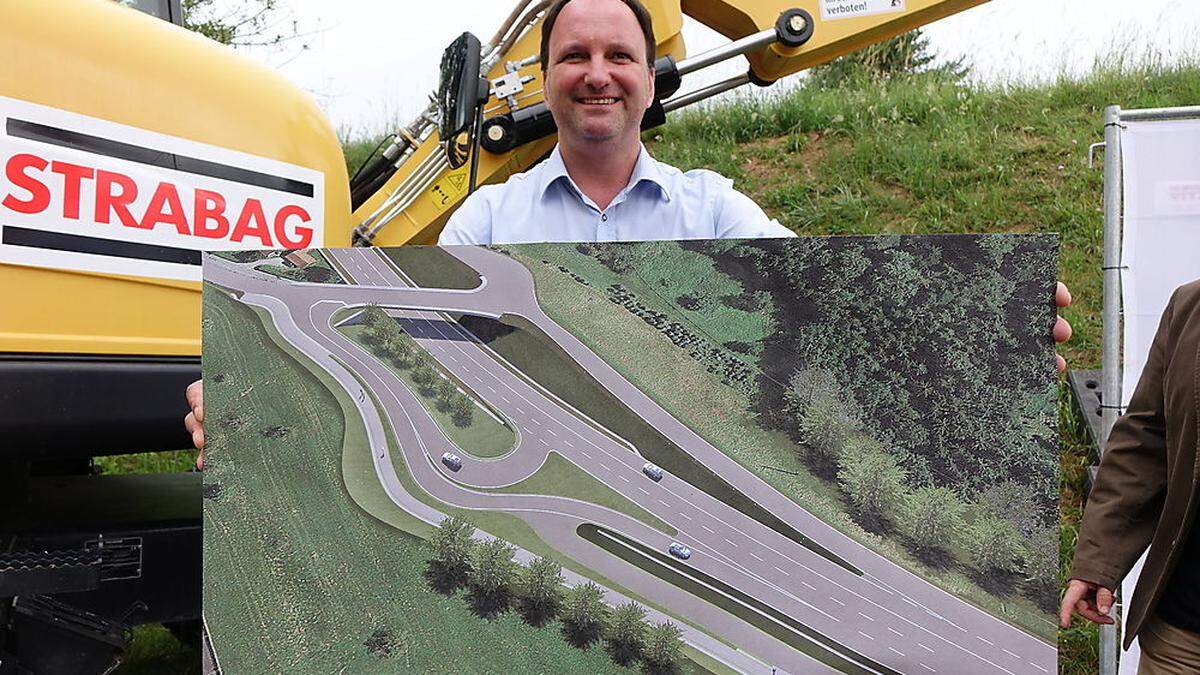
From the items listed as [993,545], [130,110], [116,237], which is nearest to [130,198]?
[116,237]

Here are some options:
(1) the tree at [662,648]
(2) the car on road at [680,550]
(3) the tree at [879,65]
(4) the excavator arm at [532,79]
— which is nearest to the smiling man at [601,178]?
(2) the car on road at [680,550]

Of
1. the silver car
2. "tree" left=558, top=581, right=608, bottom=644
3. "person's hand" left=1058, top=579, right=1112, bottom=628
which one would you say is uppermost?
the silver car

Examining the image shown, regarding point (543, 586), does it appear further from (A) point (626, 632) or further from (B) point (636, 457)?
(B) point (636, 457)

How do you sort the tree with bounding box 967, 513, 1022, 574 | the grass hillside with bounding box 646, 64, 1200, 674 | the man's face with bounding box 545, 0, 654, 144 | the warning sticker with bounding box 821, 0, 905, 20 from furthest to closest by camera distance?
the grass hillside with bounding box 646, 64, 1200, 674 < the warning sticker with bounding box 821, 0, 905, 20 < the man's face with bounding box 545, 0, 654, 144 < the tree with bounding box 967, 513, 1022, 574

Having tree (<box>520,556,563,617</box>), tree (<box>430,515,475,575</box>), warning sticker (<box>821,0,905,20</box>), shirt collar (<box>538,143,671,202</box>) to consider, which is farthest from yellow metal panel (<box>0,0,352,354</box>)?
warning sticker (<box>821,0,905,20</box>)

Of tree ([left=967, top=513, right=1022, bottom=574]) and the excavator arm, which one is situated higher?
the excavator arm

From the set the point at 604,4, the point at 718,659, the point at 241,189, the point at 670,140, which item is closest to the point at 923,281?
the point at 718,659

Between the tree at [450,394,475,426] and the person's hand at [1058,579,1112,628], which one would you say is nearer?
the tree at [450,394,475,426]

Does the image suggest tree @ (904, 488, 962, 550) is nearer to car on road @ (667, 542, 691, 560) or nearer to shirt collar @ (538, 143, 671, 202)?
car on road @ (667, 542, 691, 560)
